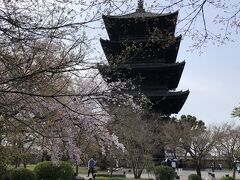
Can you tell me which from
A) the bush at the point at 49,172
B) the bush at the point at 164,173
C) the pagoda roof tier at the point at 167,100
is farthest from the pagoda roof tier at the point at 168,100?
the bush at the point at 49,172

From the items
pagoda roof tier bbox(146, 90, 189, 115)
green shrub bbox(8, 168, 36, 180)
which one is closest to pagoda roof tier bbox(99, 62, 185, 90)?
pagoda roof tier bbox(146, 90, 189, 115)

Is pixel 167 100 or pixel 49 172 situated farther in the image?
pixel 167 100

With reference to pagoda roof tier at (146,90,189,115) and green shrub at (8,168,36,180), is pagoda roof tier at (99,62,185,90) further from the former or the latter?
green shrub at (8,168,36,180)

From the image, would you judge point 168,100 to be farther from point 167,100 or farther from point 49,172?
point 49,172

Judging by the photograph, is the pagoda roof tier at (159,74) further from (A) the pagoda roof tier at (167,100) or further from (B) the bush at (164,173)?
(B) the bush at (164,173)

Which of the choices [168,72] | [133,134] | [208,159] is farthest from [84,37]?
[208,159]

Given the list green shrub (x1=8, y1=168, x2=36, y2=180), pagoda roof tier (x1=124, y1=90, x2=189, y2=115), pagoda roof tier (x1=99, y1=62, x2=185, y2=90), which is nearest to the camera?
green shrub (x1=8, y1=168, x2=36, y2=180)

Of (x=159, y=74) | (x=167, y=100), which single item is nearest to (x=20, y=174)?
(x=167, y=100)

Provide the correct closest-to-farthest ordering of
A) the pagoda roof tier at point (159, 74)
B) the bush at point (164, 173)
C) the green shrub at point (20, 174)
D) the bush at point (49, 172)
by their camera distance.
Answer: the green shrub at point (20, 174) → the bush at point (49, 172) → the bush at point (164, 173) → the pagoda roof tier at point (159, 74)

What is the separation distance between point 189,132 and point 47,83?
125 feet

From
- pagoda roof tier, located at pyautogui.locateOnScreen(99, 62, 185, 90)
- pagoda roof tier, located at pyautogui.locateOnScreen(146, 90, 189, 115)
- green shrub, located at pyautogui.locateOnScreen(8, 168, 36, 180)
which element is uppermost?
pagoda roof tier, located at pyautogui.locateOnScreen(99, 62, 185, 90)

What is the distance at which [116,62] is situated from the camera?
6.56m

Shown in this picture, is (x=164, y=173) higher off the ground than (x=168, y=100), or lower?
lower

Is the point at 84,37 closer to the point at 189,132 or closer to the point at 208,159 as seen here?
the point at 189,132
